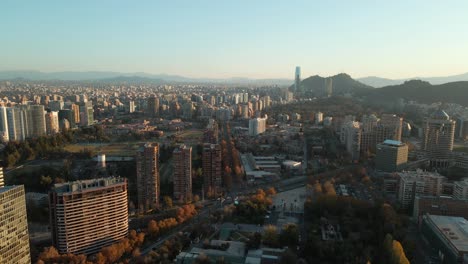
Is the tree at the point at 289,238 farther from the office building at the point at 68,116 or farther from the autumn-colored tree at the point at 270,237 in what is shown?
the office building at the point at 68,116

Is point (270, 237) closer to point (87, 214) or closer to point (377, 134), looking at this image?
point (87, 214)

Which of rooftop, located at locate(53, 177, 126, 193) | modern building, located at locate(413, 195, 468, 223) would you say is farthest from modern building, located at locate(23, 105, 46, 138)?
modern building, located at locate(413, 195, 468, 223)

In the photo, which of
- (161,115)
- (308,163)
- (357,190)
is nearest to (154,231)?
(357,190)

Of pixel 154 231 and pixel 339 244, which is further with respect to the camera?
pixel 154 231

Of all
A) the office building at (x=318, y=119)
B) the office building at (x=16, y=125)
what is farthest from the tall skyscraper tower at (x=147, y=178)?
the office building at (x=318, y=119)

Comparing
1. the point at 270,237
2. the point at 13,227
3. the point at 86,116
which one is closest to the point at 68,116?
the point at 86,116

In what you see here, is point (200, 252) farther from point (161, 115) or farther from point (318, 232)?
point (161, 115)
